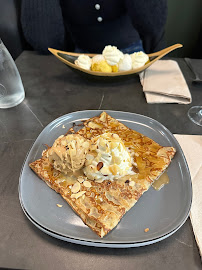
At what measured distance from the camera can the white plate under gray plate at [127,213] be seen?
59 centimetres

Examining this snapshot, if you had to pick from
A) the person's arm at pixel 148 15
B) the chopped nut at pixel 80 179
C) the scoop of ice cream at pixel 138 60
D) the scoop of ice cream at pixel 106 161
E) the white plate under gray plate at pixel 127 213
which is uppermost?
the person's arm at pixel 148 15

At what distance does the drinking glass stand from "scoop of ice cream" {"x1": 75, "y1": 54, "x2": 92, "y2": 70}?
0.99 feet

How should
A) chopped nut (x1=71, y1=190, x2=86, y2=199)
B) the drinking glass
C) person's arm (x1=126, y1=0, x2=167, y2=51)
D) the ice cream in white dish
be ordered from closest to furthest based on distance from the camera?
chopped nut (x1=71, y1=190, x2=86, y2=199)
the drinking glass
the ice cream in white dish
person's arm (x1=126, y1=0, x2=167, y2=51)

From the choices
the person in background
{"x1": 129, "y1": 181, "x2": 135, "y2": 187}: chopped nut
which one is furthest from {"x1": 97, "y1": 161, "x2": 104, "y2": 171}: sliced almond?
the person in background

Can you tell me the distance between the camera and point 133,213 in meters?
0.67

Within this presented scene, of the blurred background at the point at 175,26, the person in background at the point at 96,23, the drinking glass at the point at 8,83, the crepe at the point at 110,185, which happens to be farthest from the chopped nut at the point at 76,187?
the blurred background at the point at 175,26

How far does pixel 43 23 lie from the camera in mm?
1573

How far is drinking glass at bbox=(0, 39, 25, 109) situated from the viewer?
102 centimetres

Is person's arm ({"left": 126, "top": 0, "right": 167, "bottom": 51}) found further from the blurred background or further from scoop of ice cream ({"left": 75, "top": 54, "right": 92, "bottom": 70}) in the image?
the blurred background

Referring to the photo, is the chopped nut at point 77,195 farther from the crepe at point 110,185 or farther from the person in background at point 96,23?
the person in background at point 96,23

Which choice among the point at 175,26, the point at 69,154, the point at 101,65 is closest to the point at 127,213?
the point at 69,154

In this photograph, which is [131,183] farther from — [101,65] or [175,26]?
[175,26]

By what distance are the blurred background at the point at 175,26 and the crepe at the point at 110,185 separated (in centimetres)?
147

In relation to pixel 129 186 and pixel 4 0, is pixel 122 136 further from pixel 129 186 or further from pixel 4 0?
pixel 4 0
